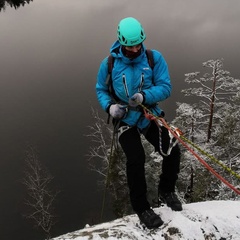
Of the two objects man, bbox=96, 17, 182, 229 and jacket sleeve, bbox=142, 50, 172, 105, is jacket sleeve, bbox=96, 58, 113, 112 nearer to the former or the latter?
man, bbox=96, 17, 182, 229

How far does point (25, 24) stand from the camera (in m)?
66.4

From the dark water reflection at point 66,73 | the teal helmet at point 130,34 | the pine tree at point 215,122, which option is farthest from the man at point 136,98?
the dark water reflection at point 66,73

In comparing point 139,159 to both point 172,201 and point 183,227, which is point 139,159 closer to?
point 172,201

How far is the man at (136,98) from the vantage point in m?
4.27

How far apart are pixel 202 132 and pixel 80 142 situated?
24616 mm

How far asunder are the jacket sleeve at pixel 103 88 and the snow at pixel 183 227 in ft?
5.27

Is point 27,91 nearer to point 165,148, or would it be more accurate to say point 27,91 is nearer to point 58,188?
point 58,188

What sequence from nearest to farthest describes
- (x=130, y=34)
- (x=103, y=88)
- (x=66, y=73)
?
(x=130, y=34)
(x=103, y=88)
(x=66, y=73)

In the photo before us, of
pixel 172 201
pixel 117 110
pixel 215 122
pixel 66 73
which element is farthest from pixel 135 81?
pixel 66 73

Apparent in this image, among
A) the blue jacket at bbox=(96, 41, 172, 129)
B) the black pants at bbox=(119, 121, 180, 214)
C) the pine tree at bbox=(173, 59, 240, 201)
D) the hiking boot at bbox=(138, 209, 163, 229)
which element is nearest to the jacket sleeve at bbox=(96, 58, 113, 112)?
the blue jacket at bbox=(96, 41, 172, 129)

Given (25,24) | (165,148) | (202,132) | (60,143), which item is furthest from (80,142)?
(165,148)

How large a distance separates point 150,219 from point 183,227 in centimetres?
45

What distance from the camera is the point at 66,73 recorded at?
5694 centimetres

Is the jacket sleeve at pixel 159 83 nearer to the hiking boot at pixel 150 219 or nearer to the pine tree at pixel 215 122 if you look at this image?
the hiking boot at pixel 150 219
